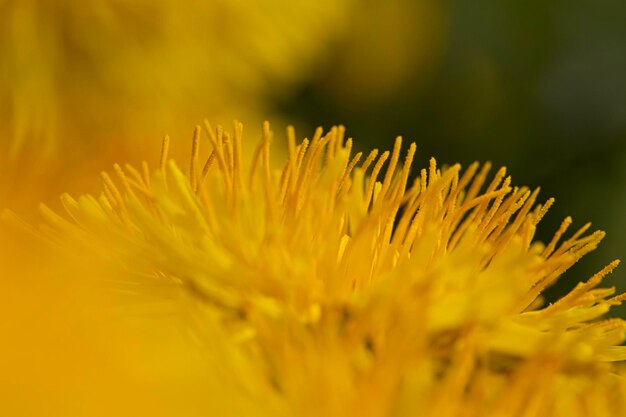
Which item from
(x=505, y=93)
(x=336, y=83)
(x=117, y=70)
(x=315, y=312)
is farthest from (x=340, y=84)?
(x=315, y=312)

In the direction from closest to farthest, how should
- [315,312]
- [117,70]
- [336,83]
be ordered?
1. [315,312]
2. [117,70]
3. [336,83]

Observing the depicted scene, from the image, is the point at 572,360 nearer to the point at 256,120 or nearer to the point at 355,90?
the point at 256,120

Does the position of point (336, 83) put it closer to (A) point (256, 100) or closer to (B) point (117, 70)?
(A) point (256, 100)

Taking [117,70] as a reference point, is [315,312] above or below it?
below

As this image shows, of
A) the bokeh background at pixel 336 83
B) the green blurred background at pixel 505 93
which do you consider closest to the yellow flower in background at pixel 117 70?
the bokeh background at pixel 336 83

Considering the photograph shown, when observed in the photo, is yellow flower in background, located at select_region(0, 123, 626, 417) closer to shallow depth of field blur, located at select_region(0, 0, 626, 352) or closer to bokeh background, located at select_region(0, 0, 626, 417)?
bokeh background, located at select_region(0, 0, 626, 417)

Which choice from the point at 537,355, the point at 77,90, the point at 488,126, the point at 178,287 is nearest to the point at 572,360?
the point at 537,355
